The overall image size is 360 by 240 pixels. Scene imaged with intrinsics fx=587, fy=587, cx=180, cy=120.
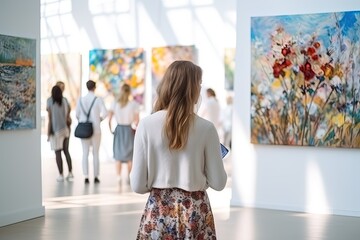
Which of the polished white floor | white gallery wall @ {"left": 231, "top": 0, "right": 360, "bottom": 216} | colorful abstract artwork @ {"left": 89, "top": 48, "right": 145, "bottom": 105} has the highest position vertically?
colorful abstract artwork @ {"left": 89, "top": 48, "right": 145, "bottom": 105}

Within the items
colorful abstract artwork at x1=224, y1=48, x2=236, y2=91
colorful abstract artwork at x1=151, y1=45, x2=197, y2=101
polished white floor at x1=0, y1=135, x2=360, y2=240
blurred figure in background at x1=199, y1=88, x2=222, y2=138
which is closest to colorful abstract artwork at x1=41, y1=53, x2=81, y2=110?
colorful abstract artwork at x1=151, y1=45, x2=197, y2=101

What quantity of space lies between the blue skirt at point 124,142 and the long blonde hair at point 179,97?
27.6 ft

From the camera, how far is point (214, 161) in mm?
3498

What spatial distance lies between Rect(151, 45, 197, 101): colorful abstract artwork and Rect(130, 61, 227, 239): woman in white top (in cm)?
1172

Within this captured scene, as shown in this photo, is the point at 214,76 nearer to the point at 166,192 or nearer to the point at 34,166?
the point at 34,166

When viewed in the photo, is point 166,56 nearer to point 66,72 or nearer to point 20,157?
point 66,72

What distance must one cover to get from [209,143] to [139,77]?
1270 centimetres

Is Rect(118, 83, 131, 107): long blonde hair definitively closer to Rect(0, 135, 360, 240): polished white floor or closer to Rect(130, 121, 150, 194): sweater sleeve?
Rect(0, 135, 360, 240): polished white floor

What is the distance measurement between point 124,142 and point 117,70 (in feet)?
16.2

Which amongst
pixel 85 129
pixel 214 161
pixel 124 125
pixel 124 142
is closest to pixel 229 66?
pixel 124 125

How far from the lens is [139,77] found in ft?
52.6

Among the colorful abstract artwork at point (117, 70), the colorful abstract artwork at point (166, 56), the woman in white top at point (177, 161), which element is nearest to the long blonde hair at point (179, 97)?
the woman in white top at point (177, 161)

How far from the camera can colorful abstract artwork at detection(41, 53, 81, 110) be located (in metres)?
16.8

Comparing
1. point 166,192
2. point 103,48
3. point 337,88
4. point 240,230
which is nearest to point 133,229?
point 240,230
